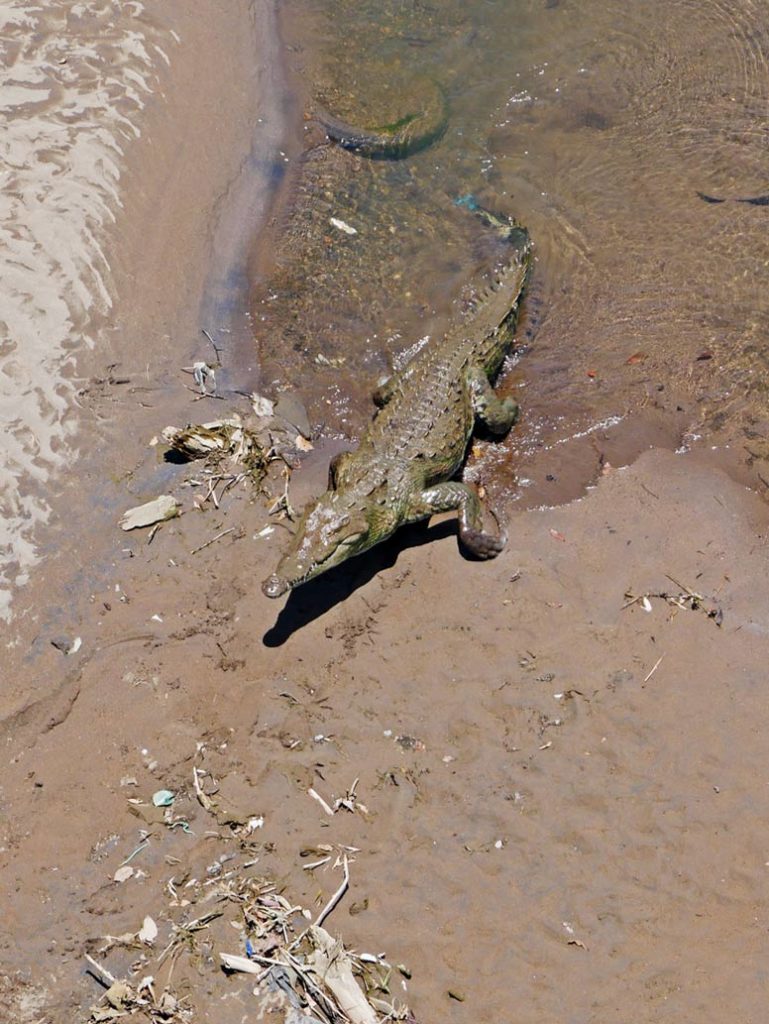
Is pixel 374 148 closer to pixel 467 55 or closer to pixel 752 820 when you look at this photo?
pixel 467 55

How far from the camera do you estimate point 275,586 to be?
5.21 meters

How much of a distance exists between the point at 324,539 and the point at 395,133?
471 centimetres

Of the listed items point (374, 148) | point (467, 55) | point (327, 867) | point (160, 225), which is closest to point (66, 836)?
point (327, 867)

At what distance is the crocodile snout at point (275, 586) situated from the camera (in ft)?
17.0

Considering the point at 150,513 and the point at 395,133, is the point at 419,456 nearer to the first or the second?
the point at 150,513

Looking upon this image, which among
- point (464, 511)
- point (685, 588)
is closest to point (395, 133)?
point (464, 511)

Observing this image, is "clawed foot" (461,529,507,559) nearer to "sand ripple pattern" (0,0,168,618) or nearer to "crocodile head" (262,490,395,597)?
"crocodile head" (262,490,395,597)

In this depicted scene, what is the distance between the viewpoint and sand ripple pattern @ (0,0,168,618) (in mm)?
5977

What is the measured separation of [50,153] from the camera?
7.25 m

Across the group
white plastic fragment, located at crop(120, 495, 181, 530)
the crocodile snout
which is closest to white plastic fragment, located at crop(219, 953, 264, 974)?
the crocodile snout

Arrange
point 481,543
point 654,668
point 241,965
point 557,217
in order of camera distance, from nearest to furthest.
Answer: point 241,965, point 654,668, point 481,543, point 557,217

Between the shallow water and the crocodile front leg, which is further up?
Answer: the shallow water

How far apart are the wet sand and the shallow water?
2.08ft

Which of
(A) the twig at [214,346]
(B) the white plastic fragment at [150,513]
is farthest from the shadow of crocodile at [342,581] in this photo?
(A) the twig at [214,346]
